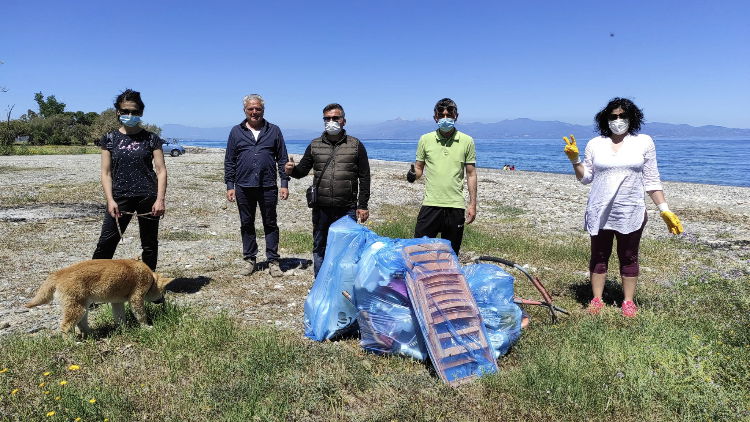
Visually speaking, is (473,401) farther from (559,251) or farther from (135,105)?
(559,251)

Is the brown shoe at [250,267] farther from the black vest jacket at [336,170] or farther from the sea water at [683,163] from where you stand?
the sea water at [683,163]

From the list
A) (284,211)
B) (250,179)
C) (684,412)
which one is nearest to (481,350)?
(684,412)

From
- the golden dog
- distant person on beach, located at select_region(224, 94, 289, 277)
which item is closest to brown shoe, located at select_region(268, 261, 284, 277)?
distant person on beach, located at select_region(224, 94, 289, 277)

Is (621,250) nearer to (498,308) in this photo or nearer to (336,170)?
(498,308)

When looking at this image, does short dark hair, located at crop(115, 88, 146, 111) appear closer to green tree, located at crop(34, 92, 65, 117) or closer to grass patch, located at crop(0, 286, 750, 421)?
grass patch, located at crop(0, 286, 750, 421)

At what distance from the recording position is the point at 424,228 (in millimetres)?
5812

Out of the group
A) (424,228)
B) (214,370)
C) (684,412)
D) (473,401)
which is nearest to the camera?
(684,412)

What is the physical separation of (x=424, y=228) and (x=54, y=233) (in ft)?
27.5

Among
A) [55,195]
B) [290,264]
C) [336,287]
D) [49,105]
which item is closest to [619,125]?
[336,287]

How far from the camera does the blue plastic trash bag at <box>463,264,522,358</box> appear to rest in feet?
14.8

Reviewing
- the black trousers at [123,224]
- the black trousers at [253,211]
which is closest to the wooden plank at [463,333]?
the black trousers at [253,211]

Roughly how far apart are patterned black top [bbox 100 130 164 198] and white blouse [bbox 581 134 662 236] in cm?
530

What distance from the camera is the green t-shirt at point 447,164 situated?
18.4 feet

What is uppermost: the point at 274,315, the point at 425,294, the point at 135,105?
the point at 135,105
